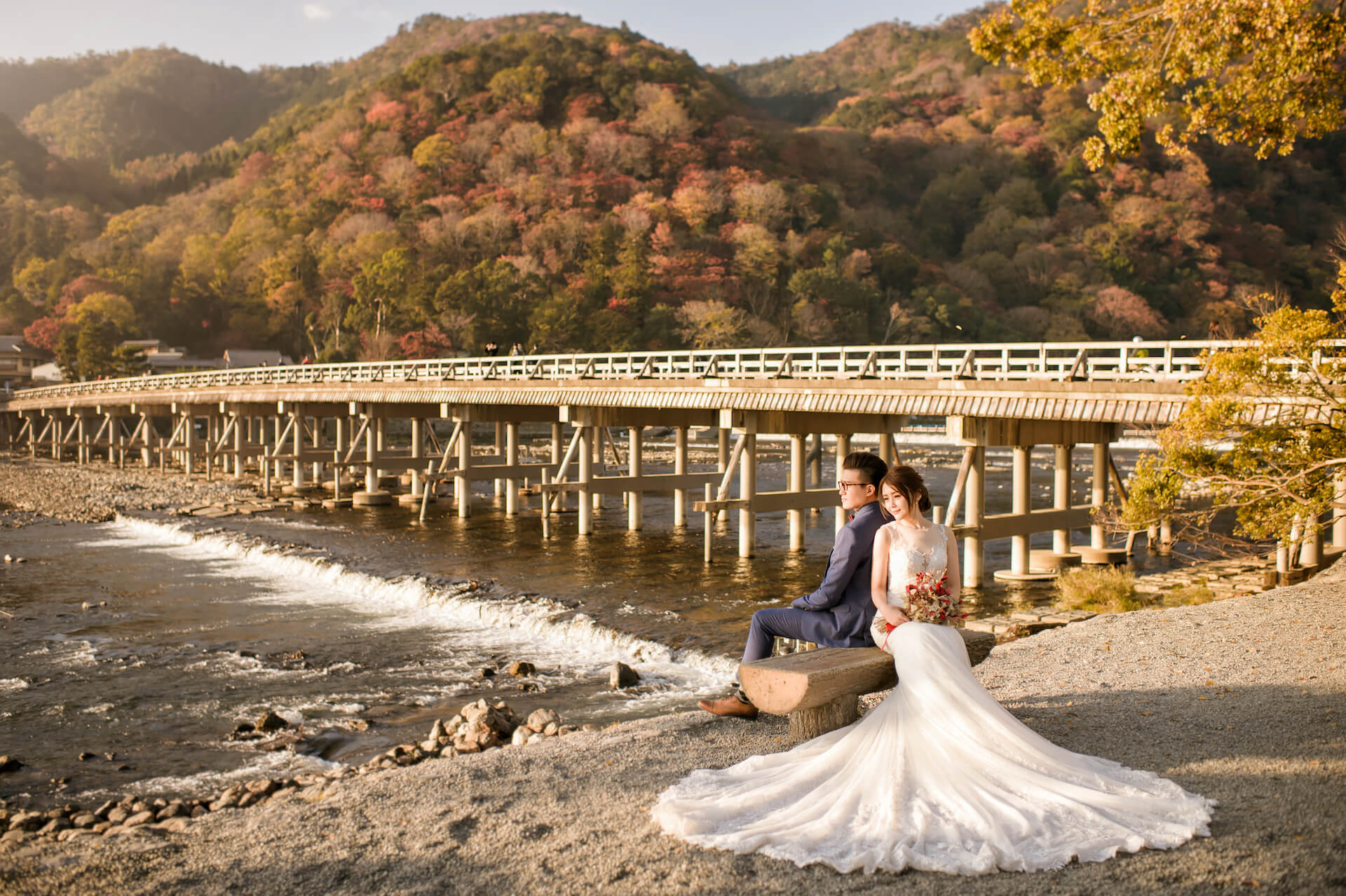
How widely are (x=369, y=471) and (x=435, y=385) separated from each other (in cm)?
489

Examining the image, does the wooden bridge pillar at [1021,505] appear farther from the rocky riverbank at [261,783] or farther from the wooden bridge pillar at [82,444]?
the wooden bridge pillar at [82,444]

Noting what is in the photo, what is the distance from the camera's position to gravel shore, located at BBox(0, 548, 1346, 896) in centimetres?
404

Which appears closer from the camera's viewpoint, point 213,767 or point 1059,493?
point 213,767

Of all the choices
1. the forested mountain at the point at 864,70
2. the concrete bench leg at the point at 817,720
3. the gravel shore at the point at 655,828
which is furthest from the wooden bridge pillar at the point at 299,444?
the forested mountain at the point at 864,70

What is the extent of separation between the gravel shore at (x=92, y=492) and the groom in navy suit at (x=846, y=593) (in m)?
25.2

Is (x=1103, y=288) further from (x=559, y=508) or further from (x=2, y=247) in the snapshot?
(x=2, y=247)

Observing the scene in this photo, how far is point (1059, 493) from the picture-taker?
16.9 m

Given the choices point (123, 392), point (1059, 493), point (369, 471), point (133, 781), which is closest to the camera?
point (133, 781)

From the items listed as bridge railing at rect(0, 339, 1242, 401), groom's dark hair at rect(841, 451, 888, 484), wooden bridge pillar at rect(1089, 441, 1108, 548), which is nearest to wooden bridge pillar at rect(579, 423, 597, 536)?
bridge railing at rect(0, 339, 1242, 401)

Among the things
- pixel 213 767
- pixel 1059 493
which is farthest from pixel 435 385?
pixel 213 767

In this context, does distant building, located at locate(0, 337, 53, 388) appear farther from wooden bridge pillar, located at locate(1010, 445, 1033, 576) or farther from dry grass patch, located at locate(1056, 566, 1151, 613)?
dry grass patch, located at locate(1056, 566, 1151, 613)

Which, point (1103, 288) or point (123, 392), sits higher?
point (1103, 288)

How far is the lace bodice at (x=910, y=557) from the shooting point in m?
5.30

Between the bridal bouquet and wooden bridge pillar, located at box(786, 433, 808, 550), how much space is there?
14486mm
